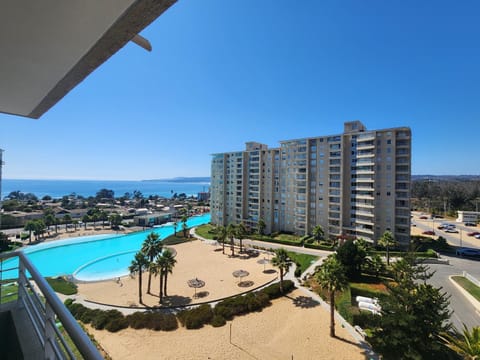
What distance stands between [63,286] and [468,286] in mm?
38182

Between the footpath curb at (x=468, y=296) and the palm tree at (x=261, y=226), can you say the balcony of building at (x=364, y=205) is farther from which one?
the palm tree at (x=261, y=226)

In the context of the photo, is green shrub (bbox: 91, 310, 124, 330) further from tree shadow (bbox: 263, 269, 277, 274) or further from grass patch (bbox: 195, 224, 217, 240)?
grass patch (bbox: 195, 224, 217, 240)

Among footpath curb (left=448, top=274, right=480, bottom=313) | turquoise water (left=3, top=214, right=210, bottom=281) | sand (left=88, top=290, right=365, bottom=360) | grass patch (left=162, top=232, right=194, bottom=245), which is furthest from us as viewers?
grass patch (left=162, top=232, right=194, bottom=245)

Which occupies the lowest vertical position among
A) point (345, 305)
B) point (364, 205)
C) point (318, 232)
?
point (345, 305)

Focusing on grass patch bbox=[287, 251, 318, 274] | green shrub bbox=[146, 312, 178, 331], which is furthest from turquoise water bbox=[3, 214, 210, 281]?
grass patch bbox=[287, 251, 318, 274]

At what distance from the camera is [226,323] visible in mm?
15336

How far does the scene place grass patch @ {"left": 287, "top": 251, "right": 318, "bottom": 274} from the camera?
25484 mm

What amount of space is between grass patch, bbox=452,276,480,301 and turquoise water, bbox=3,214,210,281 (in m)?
34.4

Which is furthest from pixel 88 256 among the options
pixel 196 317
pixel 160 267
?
pixel 196 317

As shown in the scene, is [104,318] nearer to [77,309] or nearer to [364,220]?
[77,309]

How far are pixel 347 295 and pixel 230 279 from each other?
1098cm

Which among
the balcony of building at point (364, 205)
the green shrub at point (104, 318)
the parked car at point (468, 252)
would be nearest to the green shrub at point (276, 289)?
the green shrub at point (104, 318)

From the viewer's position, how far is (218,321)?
15258mm

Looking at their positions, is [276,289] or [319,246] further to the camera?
[319,246]
